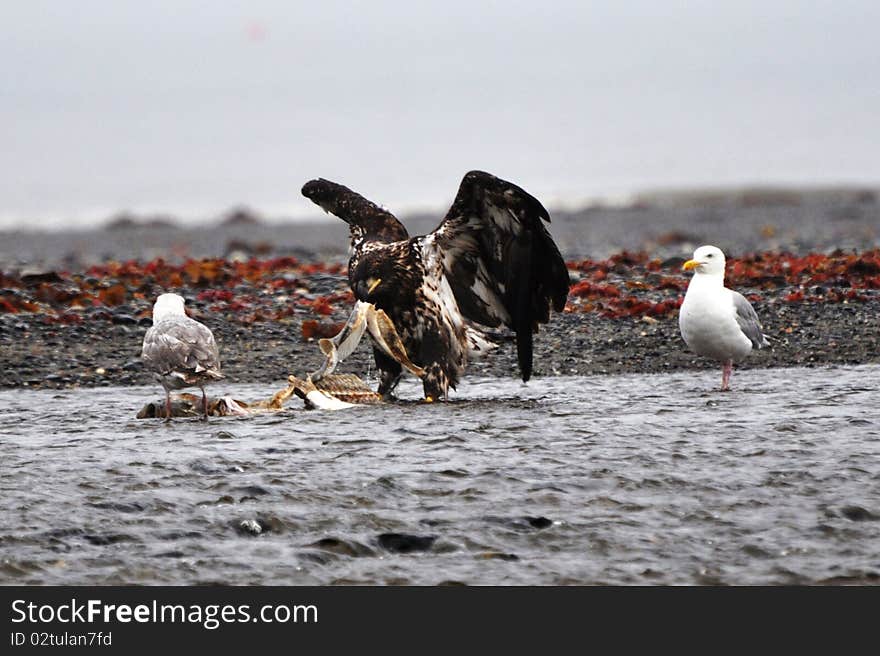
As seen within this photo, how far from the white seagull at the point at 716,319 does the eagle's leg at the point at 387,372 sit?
90.4 inches

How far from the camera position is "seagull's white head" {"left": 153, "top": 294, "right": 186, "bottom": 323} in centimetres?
1008

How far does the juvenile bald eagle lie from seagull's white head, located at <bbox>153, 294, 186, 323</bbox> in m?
1.24

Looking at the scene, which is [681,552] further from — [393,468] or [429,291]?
[429,291]

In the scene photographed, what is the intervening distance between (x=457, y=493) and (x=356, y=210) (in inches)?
157

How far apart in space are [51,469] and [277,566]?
2.23m

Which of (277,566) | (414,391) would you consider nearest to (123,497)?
(277,566)

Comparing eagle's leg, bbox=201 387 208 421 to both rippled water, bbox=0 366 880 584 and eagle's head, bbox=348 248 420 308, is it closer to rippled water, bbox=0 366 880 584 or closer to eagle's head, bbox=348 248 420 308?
rippled water, bbox=0 366 880 584

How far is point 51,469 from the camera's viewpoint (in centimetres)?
776

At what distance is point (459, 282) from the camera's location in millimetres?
10336

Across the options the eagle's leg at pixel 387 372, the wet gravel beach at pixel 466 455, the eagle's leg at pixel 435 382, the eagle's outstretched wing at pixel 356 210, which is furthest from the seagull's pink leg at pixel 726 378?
the eagle's outstretched wing at pixel 356 210

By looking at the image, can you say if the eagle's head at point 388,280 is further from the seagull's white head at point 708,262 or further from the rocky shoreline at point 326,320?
the seagull's white head at point 708,262

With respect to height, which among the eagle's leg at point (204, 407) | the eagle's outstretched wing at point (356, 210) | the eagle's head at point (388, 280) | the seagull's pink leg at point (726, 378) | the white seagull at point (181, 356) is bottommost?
the eagle's leg at point (204, 407)

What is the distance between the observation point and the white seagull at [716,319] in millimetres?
10852

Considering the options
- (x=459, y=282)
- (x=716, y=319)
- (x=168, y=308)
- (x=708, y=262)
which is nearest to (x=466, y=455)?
(x=459, y=282)
